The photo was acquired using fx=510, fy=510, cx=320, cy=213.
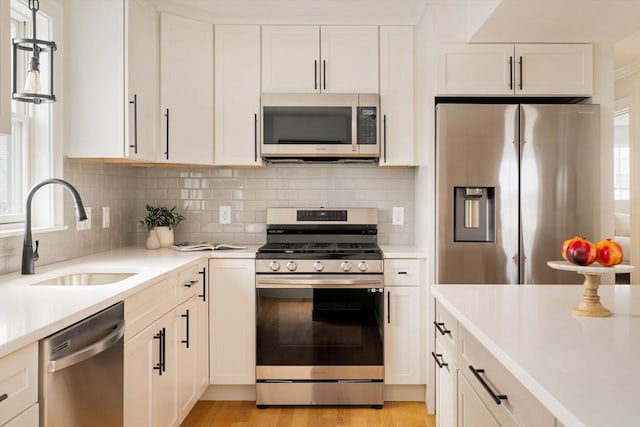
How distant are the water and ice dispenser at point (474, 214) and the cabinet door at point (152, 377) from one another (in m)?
1.65

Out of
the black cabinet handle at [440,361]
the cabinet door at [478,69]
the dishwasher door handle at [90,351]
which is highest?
the cabinet door at [478,69]

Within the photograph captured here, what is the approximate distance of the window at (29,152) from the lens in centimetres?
241

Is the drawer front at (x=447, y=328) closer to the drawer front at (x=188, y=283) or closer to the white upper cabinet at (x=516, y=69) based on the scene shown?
the drawer front at (x=188, y=283)

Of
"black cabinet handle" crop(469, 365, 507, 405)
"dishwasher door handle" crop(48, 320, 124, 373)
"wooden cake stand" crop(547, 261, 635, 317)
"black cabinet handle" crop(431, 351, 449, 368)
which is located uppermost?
"wooden cake stand" crop(547, 261, 635, 317)

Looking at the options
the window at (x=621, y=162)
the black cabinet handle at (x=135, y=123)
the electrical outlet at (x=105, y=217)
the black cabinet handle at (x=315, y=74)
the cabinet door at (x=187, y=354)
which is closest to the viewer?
the cabinet door at (x=187, y=354)

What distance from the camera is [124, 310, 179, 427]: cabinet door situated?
6.38 ft

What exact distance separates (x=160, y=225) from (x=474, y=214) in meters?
2.02

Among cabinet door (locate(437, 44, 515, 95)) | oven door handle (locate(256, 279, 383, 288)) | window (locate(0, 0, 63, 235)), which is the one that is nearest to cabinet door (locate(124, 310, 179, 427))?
oven door handle (locate(256, 279, 383, 288))

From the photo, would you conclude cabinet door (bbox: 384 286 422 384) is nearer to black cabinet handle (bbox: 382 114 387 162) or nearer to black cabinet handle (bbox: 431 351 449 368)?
black cabinet handle (bbox: 382 114 387 162)

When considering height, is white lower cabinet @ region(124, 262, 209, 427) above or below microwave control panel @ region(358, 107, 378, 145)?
below

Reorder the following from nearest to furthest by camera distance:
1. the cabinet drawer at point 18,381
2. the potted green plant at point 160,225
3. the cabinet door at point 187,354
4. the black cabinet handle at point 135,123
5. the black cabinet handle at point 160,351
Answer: the cabinet drawer at point 18,381, the black cabinet handle at point 160,351, the cabinet door at point 187,354, the black cabinet handle at point 135,123, the potted green plant at point 160,225

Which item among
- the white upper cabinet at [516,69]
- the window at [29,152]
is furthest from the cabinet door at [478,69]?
the window at [29,152]

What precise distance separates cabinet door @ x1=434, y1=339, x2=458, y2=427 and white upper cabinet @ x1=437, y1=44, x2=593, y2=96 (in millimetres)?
1652

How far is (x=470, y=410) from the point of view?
1509mm
